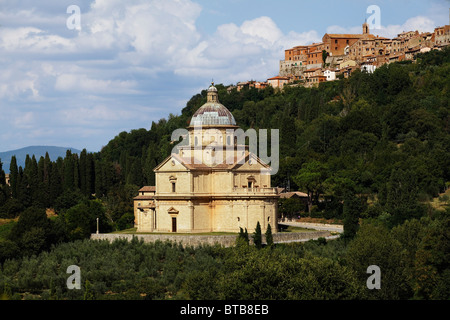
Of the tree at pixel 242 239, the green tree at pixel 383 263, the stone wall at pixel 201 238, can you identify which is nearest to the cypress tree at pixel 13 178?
the stone wall at pixel 201 238

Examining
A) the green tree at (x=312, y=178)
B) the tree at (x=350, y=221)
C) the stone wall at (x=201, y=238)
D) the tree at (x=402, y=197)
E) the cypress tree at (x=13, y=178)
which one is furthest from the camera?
the cypress tree at (x=13, y=178)

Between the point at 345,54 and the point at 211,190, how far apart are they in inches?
3608

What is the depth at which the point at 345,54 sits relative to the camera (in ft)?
481

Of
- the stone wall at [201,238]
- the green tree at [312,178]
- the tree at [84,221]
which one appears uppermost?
the green tree at [312,178]

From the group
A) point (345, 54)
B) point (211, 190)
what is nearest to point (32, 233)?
point (211, 190)

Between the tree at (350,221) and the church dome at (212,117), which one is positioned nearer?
the tree at (350,221)

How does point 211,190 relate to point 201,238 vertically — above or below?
above

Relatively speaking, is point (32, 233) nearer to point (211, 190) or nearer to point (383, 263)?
point (211, 190)

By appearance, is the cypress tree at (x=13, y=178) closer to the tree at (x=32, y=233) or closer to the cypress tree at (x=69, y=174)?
the cypress tree at (x=69, y=174)

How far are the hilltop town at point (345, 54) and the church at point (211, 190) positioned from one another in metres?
71.8

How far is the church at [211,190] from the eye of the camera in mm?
59375

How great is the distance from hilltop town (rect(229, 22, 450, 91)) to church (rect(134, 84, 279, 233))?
2829 inches

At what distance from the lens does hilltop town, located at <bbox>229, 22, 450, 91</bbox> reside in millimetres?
132750
